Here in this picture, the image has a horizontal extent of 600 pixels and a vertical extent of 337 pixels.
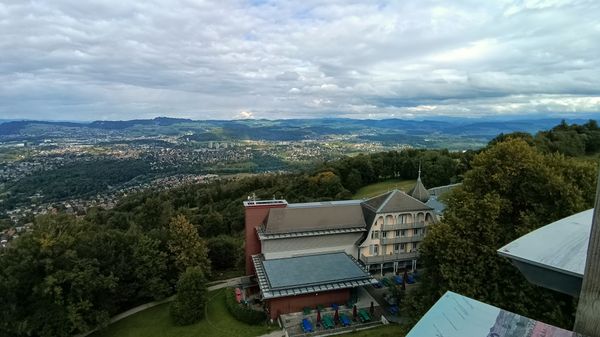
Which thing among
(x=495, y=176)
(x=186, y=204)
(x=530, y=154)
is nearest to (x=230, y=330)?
(x=495, y=176)

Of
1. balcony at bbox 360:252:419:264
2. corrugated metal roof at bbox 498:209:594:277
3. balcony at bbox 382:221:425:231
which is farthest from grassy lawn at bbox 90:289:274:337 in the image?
corrugated metal roof at bbox 498:209:594:277

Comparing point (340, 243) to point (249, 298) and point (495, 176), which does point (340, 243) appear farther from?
point (495, 176)

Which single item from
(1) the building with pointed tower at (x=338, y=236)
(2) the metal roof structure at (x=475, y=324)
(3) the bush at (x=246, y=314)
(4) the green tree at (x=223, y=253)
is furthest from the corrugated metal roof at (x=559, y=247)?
(4) the green tree at (x=223, y=253)

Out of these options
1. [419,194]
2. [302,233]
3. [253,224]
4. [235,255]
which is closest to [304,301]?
[302,233]

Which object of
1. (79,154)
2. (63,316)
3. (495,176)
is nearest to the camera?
(495,176)

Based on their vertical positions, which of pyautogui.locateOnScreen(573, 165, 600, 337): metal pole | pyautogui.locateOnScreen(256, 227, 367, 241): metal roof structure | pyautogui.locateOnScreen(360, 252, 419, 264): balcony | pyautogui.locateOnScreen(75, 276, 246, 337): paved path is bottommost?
pyautogui.locateOnScreen(75, 276, 246, 337): paved path

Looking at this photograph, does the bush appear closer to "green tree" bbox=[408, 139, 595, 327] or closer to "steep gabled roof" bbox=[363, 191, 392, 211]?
"green tree" bbox=[408, 139, 595, 327]
